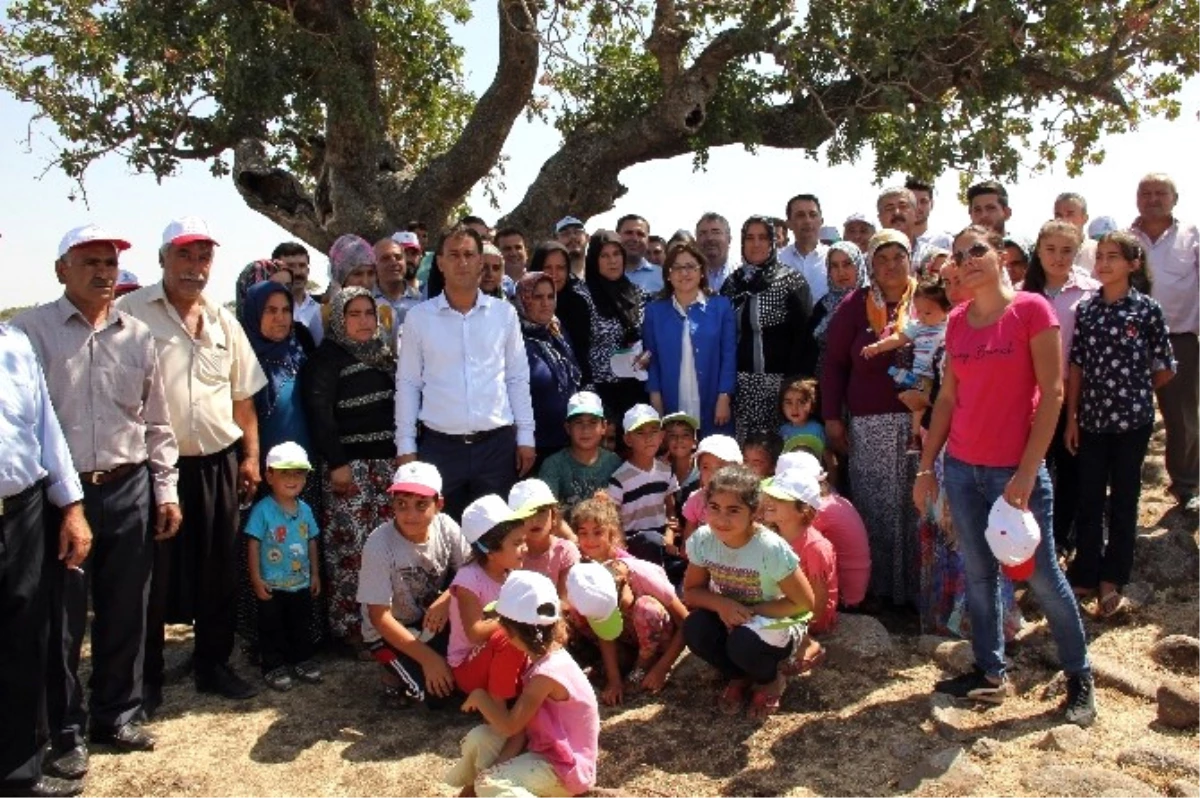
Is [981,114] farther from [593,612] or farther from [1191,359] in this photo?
[593,612]

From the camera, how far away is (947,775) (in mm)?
3549

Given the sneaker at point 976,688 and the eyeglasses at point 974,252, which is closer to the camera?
the eyeglasses at point 974,252

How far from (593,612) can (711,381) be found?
7.11 feet

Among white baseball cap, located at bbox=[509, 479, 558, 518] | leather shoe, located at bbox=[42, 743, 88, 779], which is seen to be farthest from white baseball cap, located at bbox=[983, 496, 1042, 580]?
leather shoe, located at bbox=[42, 743, 88, 779]

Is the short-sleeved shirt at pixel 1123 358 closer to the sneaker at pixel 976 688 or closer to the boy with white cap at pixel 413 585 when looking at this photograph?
the sneaker at pixel 976 688

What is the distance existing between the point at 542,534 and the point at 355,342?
147 centimetres

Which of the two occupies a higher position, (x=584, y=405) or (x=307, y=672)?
(x=584, y=405)

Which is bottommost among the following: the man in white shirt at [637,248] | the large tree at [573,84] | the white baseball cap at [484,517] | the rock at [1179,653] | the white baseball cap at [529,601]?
the rock at [1179,653]

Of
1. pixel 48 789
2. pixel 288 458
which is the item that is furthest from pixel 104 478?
pixel 48 789

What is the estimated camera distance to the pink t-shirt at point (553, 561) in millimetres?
4453

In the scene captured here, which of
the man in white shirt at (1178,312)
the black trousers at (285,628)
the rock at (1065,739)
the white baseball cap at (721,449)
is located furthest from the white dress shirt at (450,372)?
the man in white shirt at (1178,312)

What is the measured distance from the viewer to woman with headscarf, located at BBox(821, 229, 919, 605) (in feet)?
16.6

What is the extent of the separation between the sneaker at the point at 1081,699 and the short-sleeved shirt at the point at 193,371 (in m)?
3.68

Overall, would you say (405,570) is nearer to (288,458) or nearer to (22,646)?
(288,458)
